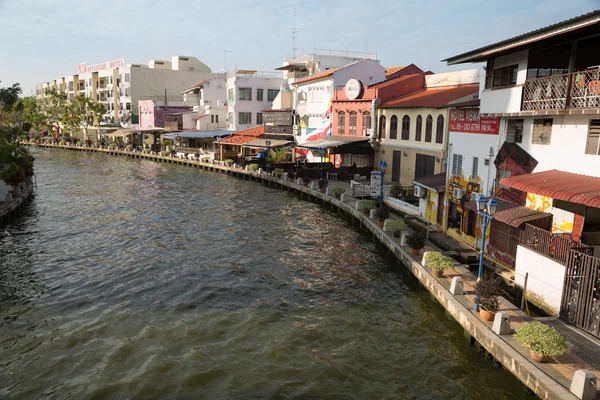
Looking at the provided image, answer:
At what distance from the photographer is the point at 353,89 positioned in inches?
1777

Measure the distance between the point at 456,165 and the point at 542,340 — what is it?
539 inches

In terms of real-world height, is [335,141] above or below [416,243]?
above

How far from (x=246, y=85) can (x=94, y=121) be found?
2207 inches

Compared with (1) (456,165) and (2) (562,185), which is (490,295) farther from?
(1) (456,165)

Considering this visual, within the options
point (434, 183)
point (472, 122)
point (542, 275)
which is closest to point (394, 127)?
point (434, 183)

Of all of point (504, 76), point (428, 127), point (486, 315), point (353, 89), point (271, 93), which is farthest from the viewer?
point (271, 93)

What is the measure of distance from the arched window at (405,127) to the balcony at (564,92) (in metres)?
20.8

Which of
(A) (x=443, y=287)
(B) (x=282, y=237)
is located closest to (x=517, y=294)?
(A) (x=443, y=287)

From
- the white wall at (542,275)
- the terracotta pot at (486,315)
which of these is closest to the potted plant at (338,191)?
the white wall at (542,275)

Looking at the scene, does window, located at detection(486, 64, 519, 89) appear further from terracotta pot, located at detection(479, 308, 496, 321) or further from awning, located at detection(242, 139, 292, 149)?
awning, located at detection(242, 139, 292, 149)

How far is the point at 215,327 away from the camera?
1566cm

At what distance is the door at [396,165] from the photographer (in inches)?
1569

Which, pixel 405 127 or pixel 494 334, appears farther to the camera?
pixel 405 127

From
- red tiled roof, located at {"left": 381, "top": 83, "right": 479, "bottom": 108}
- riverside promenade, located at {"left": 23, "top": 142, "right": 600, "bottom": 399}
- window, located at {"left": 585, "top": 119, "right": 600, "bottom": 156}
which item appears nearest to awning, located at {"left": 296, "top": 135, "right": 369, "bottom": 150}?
red tiled roof, located at {"left": 381, "top": 83, "right": 479, "bottom": 108}
